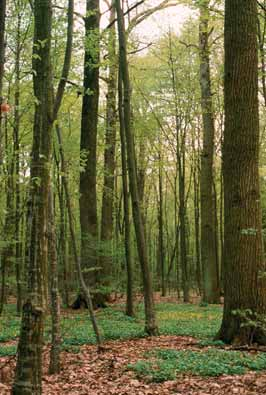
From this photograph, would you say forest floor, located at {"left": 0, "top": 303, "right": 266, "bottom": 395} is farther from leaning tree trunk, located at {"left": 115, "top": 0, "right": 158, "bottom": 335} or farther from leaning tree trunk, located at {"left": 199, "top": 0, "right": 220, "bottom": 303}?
leaning tree trunk, located at {"left": 199, "top": 0, "right": 220, "bottom": 303}

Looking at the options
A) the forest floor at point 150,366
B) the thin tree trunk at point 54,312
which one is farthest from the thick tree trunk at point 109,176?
the thin tree trunk at point 54,312

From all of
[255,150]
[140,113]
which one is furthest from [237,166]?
[140,113]

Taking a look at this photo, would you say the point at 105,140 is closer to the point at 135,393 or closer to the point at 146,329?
the point at 146,329

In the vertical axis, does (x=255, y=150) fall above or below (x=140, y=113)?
below

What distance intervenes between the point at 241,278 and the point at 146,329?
2.61 metres

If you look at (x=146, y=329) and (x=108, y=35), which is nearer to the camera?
(x=146, y=329)

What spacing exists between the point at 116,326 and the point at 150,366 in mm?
4172

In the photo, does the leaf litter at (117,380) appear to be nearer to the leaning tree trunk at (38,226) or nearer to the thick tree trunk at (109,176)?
the leaning tree trunk at (38,226)

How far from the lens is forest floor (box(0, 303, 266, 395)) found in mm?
5195

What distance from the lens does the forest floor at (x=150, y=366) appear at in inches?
205

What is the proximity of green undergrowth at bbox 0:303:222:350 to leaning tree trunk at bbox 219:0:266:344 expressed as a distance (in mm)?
1636

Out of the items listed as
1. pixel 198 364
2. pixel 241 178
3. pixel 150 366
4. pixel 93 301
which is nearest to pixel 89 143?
pixel 93 301

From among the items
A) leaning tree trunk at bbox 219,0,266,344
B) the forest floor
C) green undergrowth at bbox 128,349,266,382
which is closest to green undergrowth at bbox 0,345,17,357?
the forest floor

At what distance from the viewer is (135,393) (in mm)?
5039
